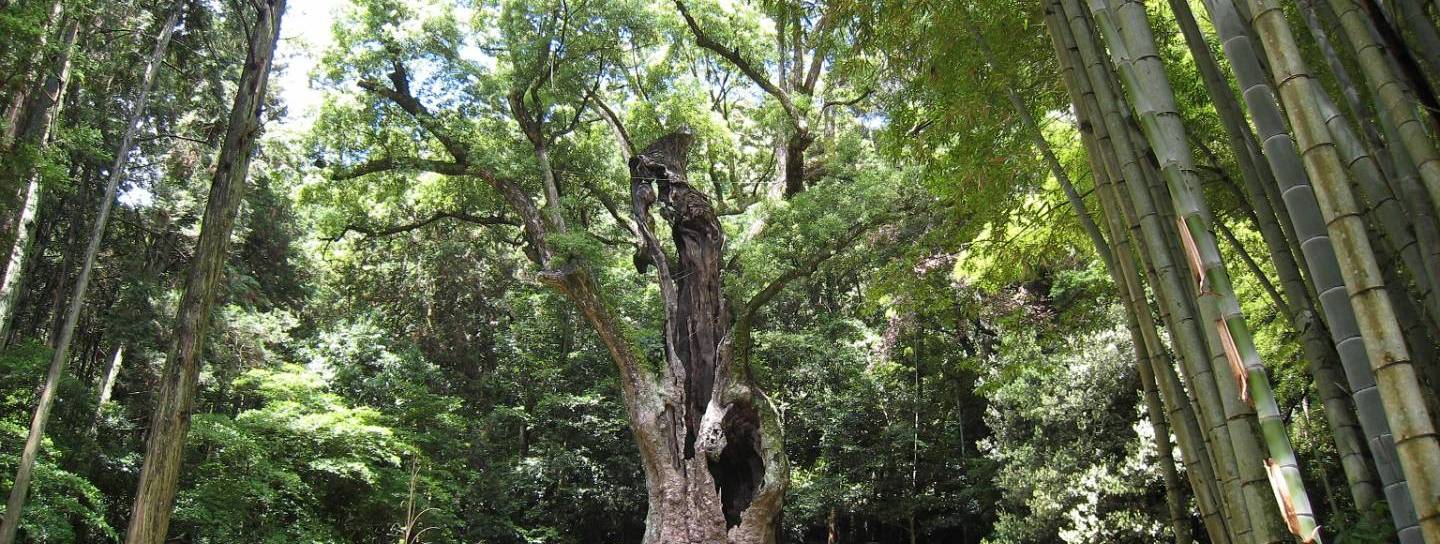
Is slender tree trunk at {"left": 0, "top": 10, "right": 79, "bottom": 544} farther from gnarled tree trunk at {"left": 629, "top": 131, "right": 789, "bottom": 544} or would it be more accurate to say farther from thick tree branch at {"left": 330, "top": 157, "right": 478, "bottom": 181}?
gnarled tree trunk at {"left": 629, "top": 131, "right": 789, "bottom": 544}

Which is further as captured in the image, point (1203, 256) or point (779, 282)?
point (779, 282)

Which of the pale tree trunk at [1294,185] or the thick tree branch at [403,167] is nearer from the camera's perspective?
the pale tree trunk at [1294,185]

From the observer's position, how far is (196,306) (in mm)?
4527

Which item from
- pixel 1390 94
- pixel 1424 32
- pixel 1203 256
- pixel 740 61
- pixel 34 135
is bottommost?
pixel 1203 256

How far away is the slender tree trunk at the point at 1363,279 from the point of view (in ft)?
3.63

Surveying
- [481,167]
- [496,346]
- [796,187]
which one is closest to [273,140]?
[481,167]

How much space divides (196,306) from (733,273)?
17.1ft

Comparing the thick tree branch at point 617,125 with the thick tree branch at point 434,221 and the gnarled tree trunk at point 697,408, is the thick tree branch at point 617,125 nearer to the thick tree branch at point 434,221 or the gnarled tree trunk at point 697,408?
the gnarled tree trunk at point 697,408

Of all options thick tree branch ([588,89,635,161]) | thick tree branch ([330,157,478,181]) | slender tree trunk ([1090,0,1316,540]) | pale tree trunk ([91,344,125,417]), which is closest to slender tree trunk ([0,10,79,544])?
thick tree branch ([330,157,478,181])

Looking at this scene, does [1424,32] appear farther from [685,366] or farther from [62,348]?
[62,348]

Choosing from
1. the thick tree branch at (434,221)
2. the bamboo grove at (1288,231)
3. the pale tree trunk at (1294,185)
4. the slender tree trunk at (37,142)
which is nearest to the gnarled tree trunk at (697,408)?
the thick tree branch at (434,221)

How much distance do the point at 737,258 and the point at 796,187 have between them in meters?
1.00

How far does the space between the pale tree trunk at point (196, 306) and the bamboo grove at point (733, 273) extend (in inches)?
0.9

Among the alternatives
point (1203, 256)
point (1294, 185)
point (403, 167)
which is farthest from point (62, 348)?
point (1294, 185)
